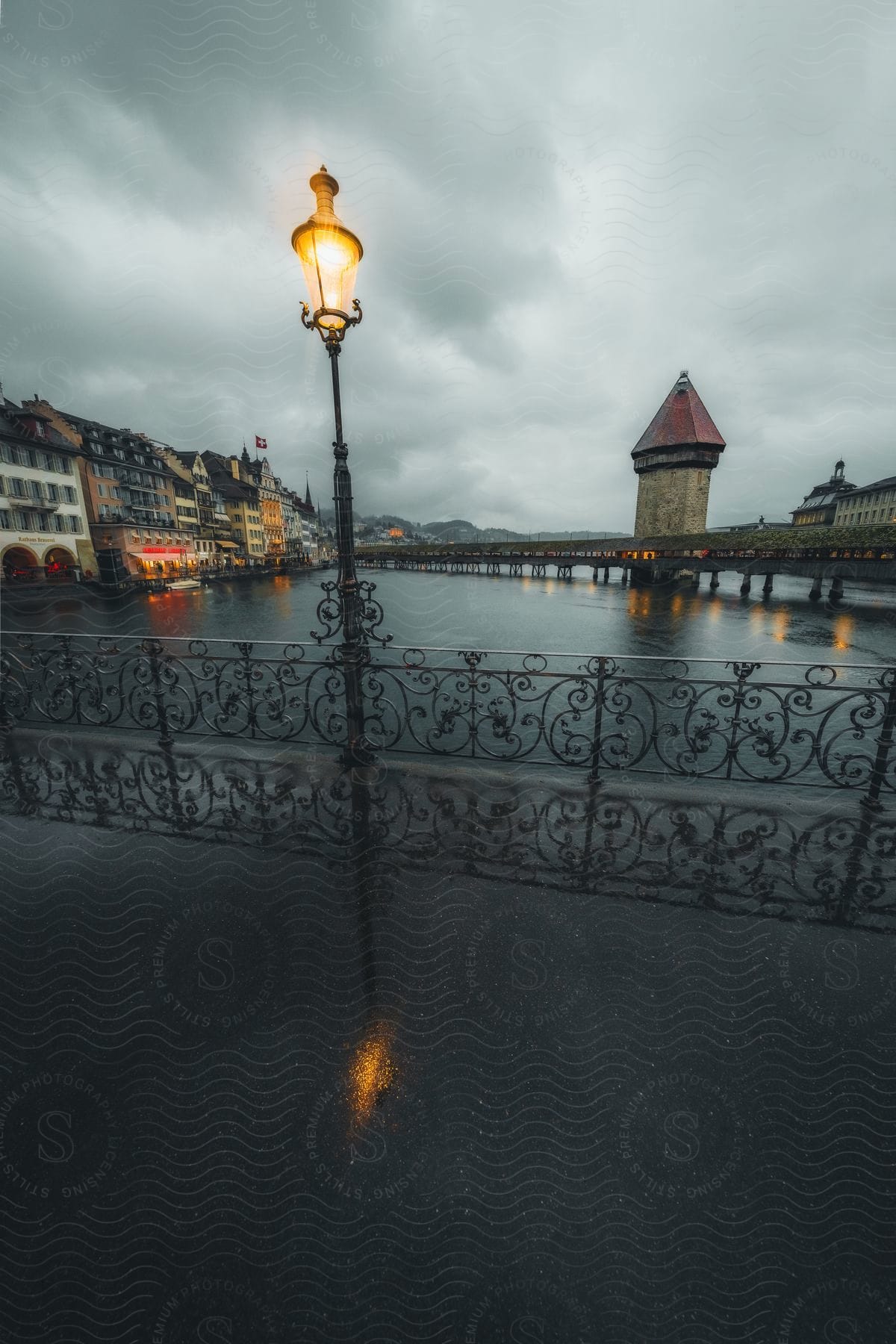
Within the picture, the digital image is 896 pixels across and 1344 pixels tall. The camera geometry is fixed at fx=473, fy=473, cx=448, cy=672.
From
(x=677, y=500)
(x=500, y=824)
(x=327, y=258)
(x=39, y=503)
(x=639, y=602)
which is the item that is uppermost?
(x=677, y=500)

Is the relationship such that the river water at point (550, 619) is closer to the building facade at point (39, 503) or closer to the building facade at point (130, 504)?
the building facade at point (39, 503)

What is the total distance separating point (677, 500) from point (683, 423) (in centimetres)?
717

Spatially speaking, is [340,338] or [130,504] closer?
[340,338]

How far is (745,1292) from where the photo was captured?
62.5 inches

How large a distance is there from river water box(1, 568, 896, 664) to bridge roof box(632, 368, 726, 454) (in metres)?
13.9

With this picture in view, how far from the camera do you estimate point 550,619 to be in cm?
3017

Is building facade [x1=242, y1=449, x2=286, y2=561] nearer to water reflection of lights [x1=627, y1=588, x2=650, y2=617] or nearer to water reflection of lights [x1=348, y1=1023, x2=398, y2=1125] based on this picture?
water reflection of lights [x1=627, y1=588, x2=650, y2=617]

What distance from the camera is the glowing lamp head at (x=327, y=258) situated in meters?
3.82

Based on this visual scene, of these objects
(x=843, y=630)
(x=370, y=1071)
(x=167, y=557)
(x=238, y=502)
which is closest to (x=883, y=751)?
(x=370, y=1071)

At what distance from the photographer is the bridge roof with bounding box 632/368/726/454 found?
44.2m

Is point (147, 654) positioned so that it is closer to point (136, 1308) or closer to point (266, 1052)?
point (266, 1052)

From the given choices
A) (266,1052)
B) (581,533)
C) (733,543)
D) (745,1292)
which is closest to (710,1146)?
(745,1292)

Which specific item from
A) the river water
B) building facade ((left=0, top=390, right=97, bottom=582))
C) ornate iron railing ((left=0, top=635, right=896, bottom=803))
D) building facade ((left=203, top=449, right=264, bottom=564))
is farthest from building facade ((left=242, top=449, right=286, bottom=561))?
ornate iron railing ((left=0, top=635, right=896, bottom=803))

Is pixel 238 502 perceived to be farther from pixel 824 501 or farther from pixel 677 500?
pixel 824 501
